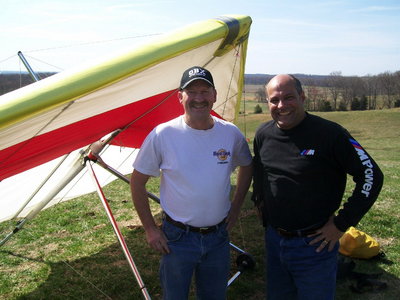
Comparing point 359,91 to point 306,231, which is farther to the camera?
point 359,91

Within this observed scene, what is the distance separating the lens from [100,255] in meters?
4.49

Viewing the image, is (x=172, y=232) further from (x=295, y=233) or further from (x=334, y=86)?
(x=334, y=86)

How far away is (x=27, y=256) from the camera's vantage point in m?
4.57

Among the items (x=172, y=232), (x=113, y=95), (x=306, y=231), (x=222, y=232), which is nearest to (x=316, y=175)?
(x=306, y=231)

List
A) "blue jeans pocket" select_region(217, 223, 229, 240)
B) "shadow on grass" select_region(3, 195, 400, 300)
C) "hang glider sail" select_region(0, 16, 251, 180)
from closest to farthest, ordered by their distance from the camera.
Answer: "hang glider sail" select_region(0, 16, 251, 180)
"blue jeans pocket" select_region(217, 223, 229, 240)
"shadow on grass" select_region(3, 195, 400, 300)

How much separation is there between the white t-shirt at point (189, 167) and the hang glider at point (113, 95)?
1.50 ft

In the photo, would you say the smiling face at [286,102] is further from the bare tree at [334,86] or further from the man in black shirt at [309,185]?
the bare tree at [334,86]

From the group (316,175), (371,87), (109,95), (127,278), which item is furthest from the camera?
(371,87)

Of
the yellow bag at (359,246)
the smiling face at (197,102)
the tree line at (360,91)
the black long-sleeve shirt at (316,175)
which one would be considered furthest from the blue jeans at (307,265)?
the tree line at (360,91)

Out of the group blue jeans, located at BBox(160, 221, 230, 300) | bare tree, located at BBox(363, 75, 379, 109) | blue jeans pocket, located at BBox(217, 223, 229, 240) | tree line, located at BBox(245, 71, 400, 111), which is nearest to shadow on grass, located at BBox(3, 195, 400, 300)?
blue jeans, located at BBox(160, 221, 230, 300)

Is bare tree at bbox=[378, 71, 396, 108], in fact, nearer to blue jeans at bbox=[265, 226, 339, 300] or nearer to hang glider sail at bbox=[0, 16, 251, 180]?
hang glider sail at bbox=[0, 16, 251, 180]

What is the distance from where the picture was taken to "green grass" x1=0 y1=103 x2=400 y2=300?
363cm

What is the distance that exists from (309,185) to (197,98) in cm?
88

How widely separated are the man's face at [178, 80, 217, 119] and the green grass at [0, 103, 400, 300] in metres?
2.00
